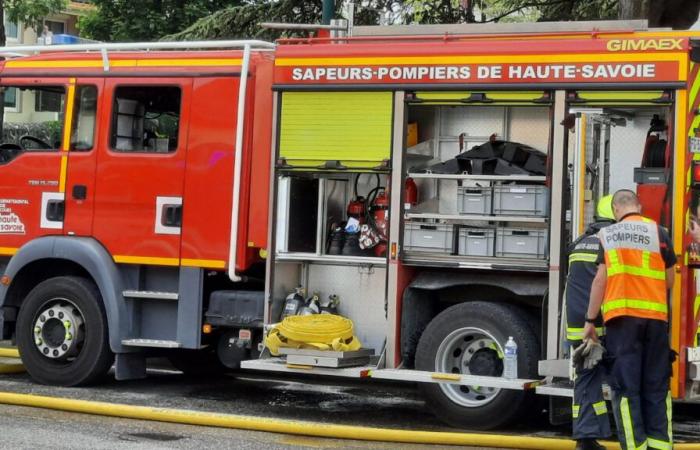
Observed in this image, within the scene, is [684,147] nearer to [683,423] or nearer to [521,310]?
[521,310]

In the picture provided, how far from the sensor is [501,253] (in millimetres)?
8820

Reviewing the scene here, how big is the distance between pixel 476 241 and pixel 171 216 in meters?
2.59

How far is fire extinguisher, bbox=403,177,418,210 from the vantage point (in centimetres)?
914

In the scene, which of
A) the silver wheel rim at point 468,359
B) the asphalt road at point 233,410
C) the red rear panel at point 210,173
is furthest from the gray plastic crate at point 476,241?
the red rear panel at point 210,173

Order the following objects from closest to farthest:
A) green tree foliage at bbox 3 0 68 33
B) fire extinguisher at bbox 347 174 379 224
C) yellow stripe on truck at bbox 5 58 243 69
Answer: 1. fire extinguisher at bbox 347 174 379 224
2. yellow stripe on truck at bbox 5 58 243 69
3. green tree foliage at bbox 3 0 68 33

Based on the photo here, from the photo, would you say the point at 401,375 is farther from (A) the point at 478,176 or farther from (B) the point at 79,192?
(B) the point at 79,192

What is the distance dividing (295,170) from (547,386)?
258 centimetres

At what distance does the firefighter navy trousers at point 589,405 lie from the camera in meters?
7.73

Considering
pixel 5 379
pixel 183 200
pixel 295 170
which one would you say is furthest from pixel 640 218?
pixel 5 379

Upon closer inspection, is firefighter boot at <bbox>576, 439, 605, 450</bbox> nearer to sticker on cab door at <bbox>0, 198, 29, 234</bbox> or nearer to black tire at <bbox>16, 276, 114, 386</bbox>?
black tire at <bbox>16, 276, 114, 386</bbox>

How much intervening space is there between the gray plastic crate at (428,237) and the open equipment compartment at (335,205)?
20cm

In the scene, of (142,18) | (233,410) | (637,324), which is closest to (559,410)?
(637,324)

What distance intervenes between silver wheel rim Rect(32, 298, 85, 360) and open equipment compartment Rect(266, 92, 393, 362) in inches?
71.4

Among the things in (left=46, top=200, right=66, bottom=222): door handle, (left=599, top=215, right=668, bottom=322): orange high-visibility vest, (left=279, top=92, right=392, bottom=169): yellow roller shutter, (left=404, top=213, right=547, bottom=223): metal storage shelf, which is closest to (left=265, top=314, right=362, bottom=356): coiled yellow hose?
(left=404, top=213, right=547, bottom=223): metal storage shelf
